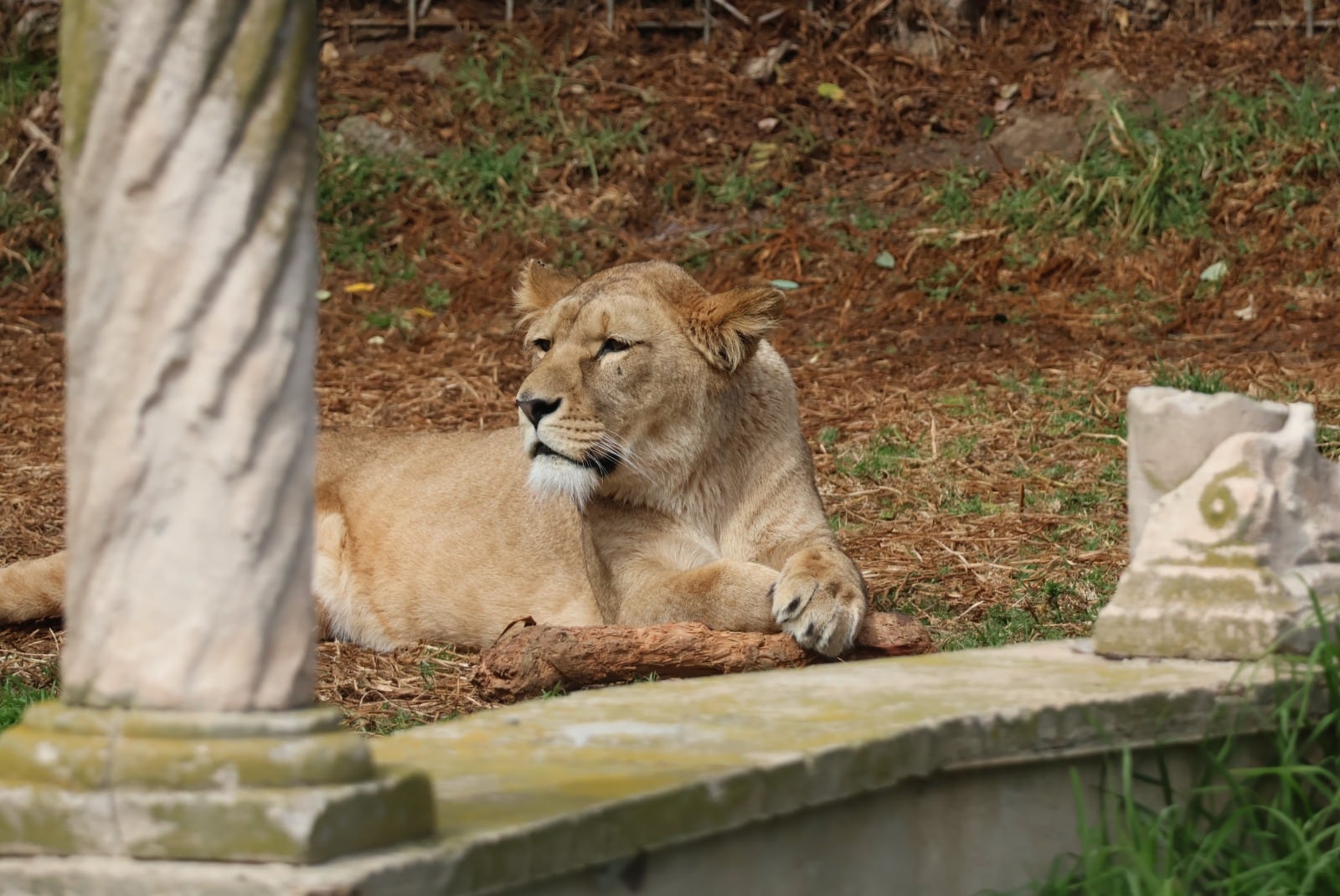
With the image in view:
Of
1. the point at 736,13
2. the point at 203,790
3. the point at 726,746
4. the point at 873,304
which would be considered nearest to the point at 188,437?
the point at 203,790

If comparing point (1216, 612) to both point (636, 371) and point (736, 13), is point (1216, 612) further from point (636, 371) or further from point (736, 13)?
point (736, 13)

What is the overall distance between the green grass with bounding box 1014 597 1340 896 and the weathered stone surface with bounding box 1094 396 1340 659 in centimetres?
11

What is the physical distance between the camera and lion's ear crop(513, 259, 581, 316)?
551cm

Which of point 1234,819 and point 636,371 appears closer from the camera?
point 1234,819

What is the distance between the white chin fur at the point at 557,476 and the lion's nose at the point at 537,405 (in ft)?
0.36

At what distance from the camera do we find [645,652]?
442cm

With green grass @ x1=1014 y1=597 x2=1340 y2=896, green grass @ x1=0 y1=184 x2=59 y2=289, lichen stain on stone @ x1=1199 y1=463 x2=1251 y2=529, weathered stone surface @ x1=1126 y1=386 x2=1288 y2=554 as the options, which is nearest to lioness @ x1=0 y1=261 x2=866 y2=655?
weathered stone surface @ x1=1126 y1=386 x2=1288 y2=554

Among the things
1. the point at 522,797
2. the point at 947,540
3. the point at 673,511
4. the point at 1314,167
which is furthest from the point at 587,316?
the point at 1314,167

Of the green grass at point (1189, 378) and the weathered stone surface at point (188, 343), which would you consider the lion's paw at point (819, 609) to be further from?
the green grass at point (1189, 378)

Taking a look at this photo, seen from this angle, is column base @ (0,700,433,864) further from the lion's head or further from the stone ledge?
the lion's head

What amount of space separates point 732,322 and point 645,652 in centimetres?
109

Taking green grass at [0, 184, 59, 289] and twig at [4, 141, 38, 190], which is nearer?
green grass at [0, 184, 59, 289]

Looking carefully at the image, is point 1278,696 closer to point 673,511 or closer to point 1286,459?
point 1286,459

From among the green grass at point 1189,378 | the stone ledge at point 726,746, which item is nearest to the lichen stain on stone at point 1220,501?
the stone ledge at point 726,746
